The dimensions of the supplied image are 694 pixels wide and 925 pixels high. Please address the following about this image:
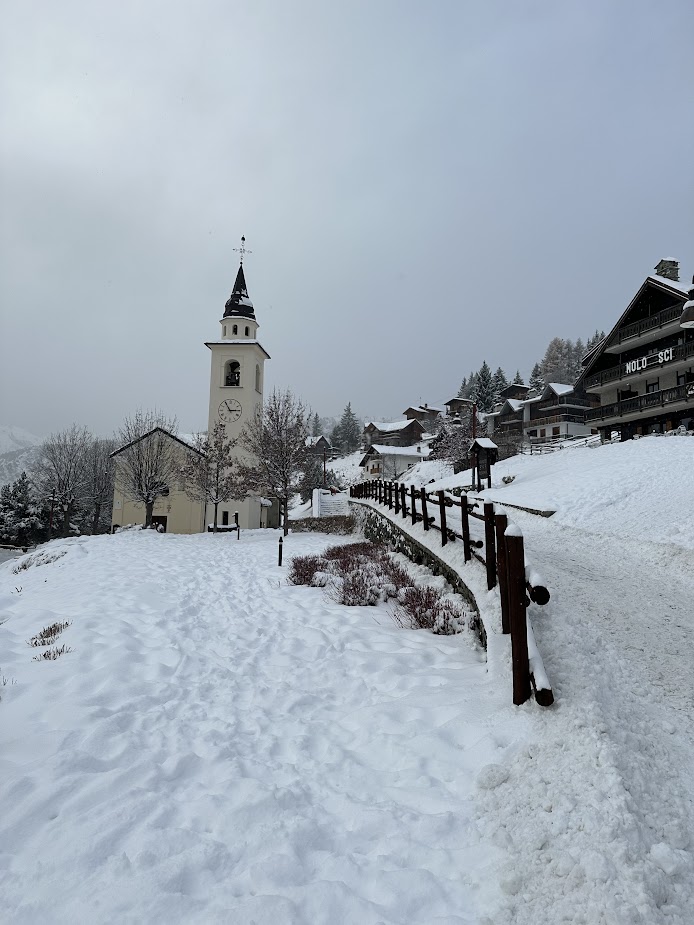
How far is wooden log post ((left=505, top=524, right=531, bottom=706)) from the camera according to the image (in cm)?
351

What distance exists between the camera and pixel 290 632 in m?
6.59

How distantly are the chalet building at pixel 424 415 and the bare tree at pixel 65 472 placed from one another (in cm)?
5393

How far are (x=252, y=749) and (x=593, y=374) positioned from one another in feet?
121

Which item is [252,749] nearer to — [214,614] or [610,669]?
[610,669]

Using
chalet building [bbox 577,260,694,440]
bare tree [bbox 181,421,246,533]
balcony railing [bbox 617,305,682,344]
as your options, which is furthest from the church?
balcony railing [bbox 617,305,682,344]

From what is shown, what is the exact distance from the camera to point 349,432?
94312mm

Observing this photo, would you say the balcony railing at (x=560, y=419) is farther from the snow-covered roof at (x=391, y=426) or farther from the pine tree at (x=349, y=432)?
the pine tree at (x=349, y=432)

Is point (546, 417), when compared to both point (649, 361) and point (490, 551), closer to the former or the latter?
point (649, 361)

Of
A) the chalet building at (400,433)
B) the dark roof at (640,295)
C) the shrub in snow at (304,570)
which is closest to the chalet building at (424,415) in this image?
the chalet building at (400,433)

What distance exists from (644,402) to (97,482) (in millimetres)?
42327

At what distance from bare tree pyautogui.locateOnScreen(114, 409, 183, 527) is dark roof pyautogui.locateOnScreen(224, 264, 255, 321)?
1203cm

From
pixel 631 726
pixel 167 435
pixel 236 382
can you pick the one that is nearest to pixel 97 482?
pixel 167 435

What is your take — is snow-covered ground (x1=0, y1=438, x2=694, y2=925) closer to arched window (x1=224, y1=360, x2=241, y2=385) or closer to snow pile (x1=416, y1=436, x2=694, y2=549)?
snow pile (x1=416, y1=436, x2=694, y2=549)

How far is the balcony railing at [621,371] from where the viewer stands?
25719 millimetres
